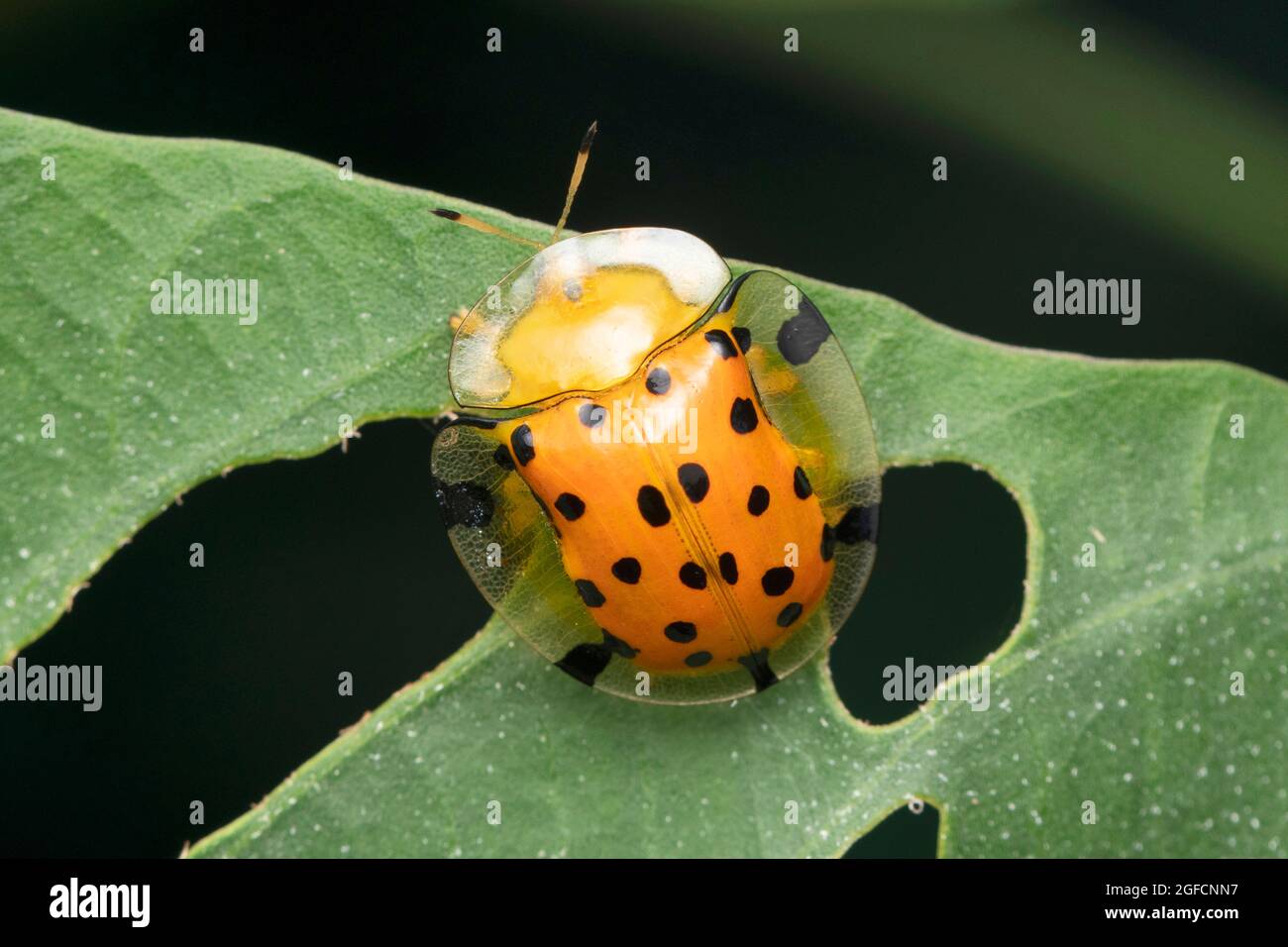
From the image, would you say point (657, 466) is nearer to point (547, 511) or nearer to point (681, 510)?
point (681, 510)

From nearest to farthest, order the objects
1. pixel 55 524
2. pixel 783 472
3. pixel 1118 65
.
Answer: pixel 55 524
pixel 783 472
pixel 1118 65

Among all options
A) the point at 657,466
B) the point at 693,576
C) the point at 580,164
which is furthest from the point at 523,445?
the point at 580,164

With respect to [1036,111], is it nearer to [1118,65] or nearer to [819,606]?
[1118,65]

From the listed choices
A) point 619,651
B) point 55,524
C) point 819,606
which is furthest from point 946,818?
point 55,524

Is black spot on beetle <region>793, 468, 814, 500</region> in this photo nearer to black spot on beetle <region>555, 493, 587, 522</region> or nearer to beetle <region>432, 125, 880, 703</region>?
beetle <region>432, 125, 880, 703</region>

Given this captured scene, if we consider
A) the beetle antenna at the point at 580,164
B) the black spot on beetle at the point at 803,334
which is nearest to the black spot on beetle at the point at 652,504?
the black spot on beetle at the point at 803,334
